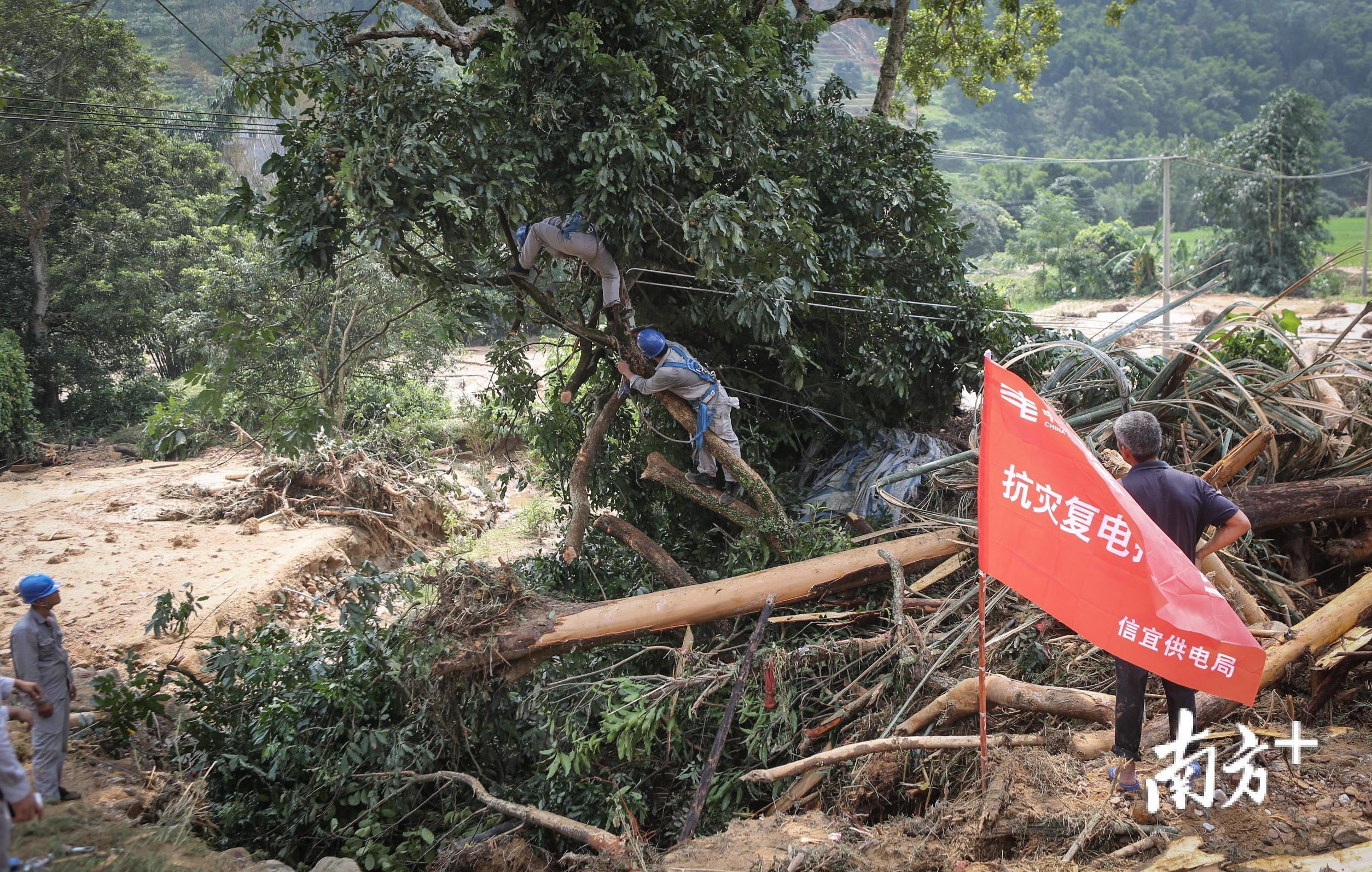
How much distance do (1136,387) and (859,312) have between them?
2345 millimetres

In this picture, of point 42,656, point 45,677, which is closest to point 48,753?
point 45,677

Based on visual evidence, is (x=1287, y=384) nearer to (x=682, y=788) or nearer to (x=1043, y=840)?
(x=1043, y=840)

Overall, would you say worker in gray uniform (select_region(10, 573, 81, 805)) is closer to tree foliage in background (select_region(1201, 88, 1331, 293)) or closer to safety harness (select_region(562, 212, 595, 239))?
safety harness (select_region(562, 212, 595, 239))

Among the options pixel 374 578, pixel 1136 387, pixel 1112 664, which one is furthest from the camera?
pixel 1136 387

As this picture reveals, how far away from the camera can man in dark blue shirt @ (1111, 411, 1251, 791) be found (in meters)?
3.46

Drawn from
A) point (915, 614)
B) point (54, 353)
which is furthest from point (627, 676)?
point (54, 353)

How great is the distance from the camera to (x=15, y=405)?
49.6 feet

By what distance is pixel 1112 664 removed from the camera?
4926 mm

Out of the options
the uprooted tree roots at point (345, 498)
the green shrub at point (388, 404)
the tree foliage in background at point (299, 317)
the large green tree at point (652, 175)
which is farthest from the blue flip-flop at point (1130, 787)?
the green shrub at point (388, 404)

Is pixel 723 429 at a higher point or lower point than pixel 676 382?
lower

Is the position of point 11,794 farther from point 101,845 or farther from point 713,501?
point 713,501

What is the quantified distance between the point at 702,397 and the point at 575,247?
135 centimetres

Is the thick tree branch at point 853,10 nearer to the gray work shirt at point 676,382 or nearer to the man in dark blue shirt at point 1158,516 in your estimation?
the gray work shirt at point 676,382

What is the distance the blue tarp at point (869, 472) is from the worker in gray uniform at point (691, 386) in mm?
1131
